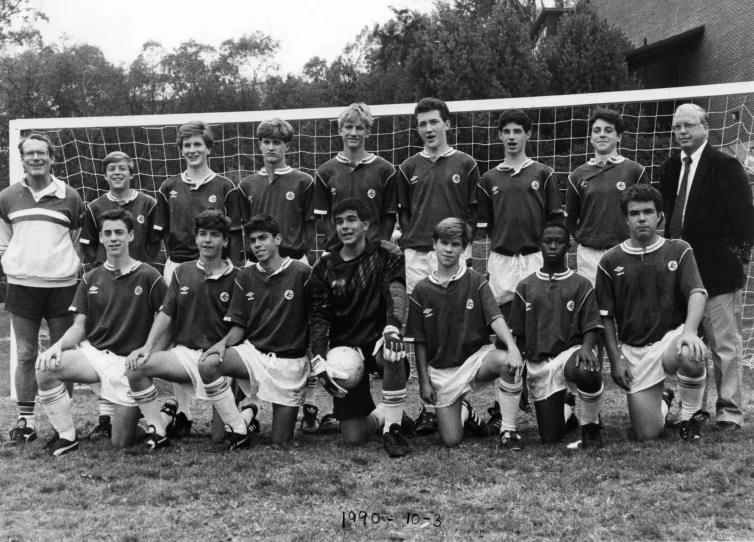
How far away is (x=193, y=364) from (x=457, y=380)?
1.57 meters

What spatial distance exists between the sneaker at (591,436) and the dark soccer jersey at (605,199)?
133 centimetres

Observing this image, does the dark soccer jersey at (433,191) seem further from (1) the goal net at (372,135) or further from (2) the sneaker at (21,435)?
(2) the sneaker at (21,435)

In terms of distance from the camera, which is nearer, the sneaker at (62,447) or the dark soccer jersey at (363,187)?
the sneaker at (62,447)

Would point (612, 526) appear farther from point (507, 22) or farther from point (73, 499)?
point (507, 22)

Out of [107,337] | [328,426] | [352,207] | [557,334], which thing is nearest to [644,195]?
[557,334]

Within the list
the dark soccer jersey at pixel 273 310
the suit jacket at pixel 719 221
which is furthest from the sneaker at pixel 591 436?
the dark soccer jersey at pixel 273 310

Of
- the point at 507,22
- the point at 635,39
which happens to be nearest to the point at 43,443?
the point at 507,22

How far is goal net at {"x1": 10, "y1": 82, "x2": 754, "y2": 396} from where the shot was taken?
6641 millimetres

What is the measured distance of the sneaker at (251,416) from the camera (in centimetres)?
487

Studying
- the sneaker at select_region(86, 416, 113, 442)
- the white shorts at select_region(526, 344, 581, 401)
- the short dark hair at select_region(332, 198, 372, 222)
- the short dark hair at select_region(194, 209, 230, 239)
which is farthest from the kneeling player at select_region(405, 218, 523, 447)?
the sneaker at select_region(86, 416, 113, 442)

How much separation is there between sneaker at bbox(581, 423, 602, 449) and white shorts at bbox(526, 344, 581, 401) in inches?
9.5

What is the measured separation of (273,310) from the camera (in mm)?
4723

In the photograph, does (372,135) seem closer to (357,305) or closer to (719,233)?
(357,305)

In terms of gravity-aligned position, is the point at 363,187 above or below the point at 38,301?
above
